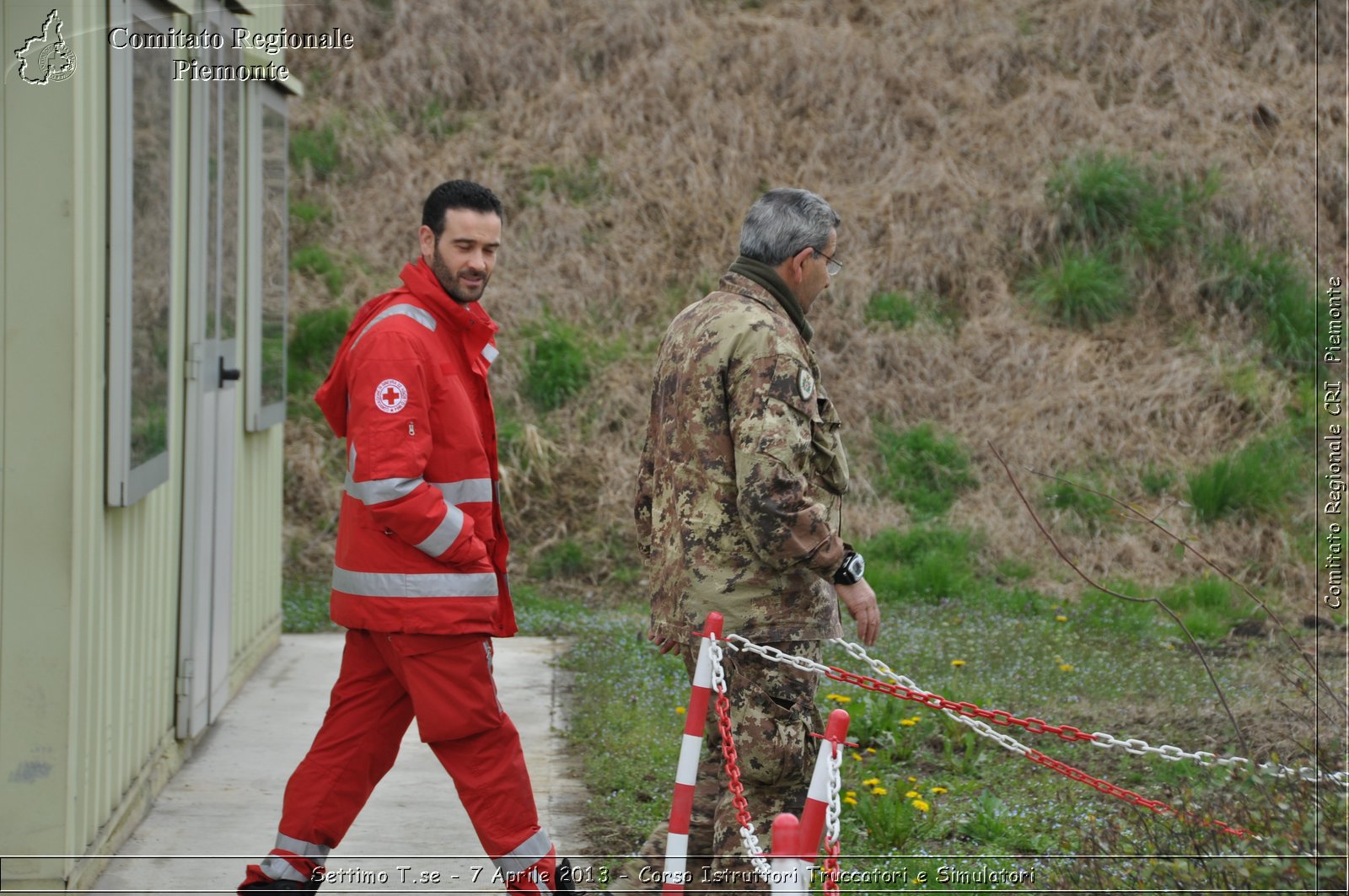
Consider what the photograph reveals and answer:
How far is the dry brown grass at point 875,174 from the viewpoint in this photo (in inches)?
465

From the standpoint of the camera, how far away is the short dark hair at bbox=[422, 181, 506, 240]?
4176mm

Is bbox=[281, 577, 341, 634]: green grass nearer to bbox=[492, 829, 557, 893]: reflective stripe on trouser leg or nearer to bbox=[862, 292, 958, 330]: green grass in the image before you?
bbox=[492, 829, 557, 893]: reflective stripe on trouser leg

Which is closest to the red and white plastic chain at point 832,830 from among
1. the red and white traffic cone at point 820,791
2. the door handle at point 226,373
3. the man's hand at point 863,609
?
the red and white traffic cone at point 820,791

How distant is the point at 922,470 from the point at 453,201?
802 cm

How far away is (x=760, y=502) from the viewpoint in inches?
158

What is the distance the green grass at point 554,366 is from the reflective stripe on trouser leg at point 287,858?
8187 mm

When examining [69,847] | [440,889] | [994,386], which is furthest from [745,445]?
[994,386]

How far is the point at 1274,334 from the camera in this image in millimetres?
12891

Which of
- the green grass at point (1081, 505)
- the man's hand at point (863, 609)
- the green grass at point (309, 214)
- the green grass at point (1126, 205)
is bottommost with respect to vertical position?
the green grass at point (1081, 505)

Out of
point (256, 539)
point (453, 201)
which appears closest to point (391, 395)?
point (453, 201)

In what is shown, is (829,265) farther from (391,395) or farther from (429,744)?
(429,744)

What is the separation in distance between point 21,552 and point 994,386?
9653 millimetres

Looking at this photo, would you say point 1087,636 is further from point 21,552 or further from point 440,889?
point 21,552

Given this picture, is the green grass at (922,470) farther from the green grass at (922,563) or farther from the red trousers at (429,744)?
the red trousers at (429,744)
